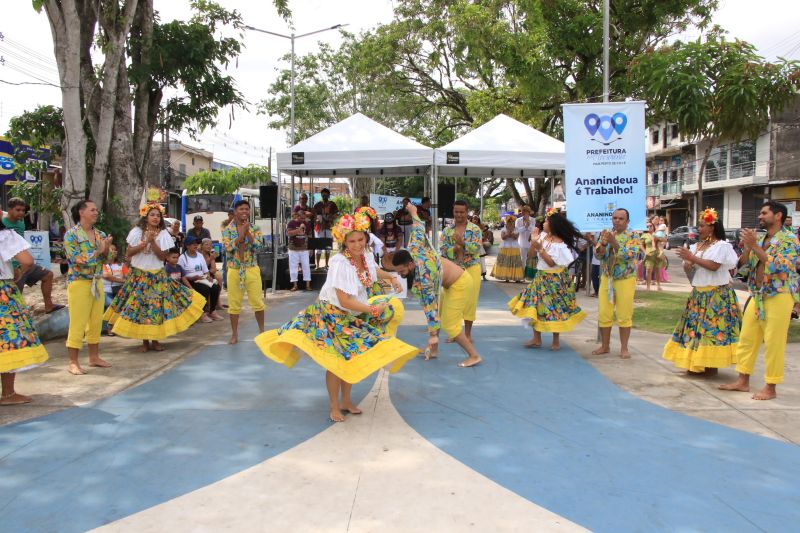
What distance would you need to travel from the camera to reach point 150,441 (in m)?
4.40

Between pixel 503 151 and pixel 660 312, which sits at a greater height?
pixel 503 151

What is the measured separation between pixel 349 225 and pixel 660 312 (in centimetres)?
736

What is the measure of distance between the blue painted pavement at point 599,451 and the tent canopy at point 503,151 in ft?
18.6

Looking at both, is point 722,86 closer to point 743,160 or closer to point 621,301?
point 621,301

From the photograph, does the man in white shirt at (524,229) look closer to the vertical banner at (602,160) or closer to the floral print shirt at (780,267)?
the vertical banner at (602,160)

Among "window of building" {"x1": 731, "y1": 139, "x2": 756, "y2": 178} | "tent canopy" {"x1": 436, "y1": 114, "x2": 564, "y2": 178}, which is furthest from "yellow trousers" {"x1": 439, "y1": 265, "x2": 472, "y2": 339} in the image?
"window of building" {"x1": 731, "y1": 139, "x2": 756, "y2": 178}

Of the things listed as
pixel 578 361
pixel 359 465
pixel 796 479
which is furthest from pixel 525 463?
pixel 578 361

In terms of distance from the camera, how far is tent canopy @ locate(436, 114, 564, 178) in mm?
11258

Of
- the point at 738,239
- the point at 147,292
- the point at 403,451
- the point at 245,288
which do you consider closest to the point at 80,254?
the point at 147,292

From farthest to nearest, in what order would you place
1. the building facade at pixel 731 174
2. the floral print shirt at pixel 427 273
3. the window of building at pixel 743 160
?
the window of building at pixel 743 160 < the building facade at pixel 731 174 < the floral print shirt at pixel 427 273

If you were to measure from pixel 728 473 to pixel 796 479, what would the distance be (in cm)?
37

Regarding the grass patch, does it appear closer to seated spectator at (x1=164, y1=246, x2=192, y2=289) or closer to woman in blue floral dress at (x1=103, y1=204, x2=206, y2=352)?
woman in blue floral dress at (x1=103, y1=204, x2=206, y2=352)

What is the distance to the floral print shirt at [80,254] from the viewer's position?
20.0 ft

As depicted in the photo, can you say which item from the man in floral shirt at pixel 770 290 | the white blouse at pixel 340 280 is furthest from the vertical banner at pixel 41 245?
the man in floral shirt at pixel 770 290
